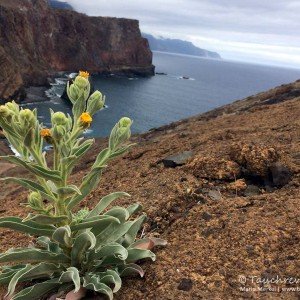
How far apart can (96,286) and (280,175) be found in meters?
3.99

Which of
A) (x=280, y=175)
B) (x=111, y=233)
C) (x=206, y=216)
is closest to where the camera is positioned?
(x=111, y=233)

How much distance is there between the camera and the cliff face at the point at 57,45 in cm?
9432

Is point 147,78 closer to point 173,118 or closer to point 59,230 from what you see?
point 173,118

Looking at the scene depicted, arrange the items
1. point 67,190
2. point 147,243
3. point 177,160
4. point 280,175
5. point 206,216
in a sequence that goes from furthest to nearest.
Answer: point 177,160 < point 280,175 < point 206,216 < point 147,243 < point 67,190

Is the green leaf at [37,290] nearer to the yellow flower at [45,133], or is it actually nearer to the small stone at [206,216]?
the yellow flower at [45,133]

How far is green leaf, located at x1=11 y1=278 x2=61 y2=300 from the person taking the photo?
4.60m

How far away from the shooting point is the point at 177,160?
350 inches

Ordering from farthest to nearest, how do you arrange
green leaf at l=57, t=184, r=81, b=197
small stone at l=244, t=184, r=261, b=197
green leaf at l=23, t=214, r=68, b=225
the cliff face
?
1. the cliff face
2. small stone at l=244, t=184, r=261, b=197
3. green leaf at l=23, t=214, r=68, b=225
4. green leaf at l=57, t=184, r=81, b=197

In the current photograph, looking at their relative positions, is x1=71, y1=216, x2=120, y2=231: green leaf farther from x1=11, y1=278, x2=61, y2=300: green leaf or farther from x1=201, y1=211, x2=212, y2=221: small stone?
x1=201, y1=211, x2=212, y2=221: small stone

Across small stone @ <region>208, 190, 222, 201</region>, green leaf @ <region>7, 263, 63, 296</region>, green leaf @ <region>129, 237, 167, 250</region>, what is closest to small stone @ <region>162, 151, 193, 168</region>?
small stone @ <region>208, 190, 222, 201</region>

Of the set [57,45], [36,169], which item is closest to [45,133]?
[36,169]

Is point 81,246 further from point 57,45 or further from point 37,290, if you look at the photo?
point 57,45

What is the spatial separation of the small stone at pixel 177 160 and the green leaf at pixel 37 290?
4458mm

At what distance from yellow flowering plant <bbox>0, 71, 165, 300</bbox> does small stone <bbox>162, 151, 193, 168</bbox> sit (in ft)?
12.3
